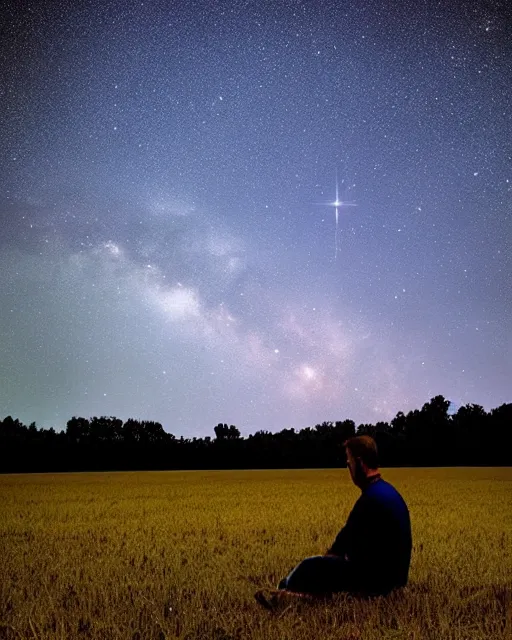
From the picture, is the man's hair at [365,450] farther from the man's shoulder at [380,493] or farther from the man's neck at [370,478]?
the man's shoulder at [380,493]

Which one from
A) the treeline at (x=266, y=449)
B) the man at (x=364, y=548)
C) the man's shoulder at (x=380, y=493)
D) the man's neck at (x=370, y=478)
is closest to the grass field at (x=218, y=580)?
Result: the man at (x=364, y=548)

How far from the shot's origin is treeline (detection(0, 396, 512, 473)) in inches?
3590

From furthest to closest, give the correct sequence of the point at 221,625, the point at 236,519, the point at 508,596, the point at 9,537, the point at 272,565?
the point at 236,519
the point at 9,537
the point at 272,565
the point at 508,596
the point at 221,625

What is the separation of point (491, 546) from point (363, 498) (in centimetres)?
703

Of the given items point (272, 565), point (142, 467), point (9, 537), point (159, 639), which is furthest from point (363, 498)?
point (142, 467)

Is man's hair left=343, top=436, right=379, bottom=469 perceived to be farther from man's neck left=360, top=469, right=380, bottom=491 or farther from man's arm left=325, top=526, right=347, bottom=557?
man's arm left=325, top=526, right=347, bottom=557

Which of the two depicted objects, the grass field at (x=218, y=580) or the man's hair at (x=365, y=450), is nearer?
the grass field at (x=218, y=580)

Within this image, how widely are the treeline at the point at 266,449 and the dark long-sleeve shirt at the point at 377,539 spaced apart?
83.0 meters

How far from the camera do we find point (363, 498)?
591cm

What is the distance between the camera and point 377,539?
591 centimetres

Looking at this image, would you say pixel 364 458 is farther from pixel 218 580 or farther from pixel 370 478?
pixel 218 580

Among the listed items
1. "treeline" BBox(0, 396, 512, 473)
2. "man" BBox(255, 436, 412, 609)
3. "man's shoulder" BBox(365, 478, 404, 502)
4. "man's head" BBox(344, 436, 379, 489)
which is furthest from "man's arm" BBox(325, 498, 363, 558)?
"treeline" BBox(0, 396, 512, 473)

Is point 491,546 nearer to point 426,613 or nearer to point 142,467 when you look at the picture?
point 426,613

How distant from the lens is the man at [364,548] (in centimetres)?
589
